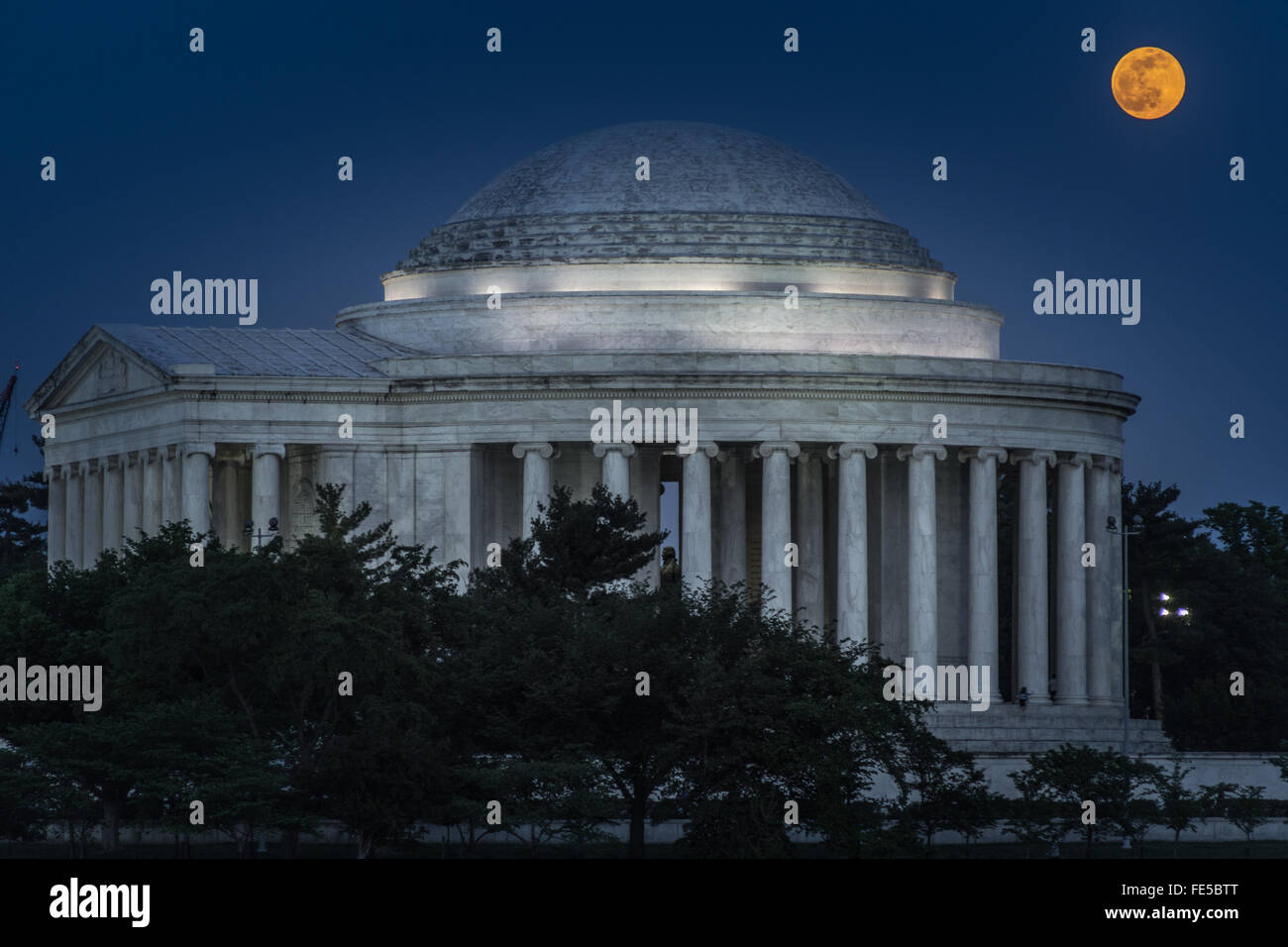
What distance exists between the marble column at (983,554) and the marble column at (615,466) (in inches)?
535

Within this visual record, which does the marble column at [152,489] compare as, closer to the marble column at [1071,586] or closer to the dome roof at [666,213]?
the dome roof at [666,213]

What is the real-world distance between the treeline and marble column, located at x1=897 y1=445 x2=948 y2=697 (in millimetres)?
21217

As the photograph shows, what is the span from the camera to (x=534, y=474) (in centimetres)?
11912

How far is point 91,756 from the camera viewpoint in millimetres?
88938

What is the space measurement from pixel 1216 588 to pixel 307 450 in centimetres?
4990

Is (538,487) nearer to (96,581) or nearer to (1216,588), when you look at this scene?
(96,581)

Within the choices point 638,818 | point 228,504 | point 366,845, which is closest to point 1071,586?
point 228,504

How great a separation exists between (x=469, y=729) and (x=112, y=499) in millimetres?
37622

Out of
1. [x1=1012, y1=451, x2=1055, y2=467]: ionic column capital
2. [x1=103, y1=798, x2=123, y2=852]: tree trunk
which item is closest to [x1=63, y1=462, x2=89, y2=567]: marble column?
[x1=1012, y1=451, x2=1055, y2=467]: ionic column capital

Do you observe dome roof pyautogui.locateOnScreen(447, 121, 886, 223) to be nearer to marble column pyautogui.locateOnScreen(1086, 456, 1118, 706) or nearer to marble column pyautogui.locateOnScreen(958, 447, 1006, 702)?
marble column pyautogui.locateOnScreen(958, 447, 1006, 702)

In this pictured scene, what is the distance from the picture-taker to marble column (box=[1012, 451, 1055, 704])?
12319 centimetres

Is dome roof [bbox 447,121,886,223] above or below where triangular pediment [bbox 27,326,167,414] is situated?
above
